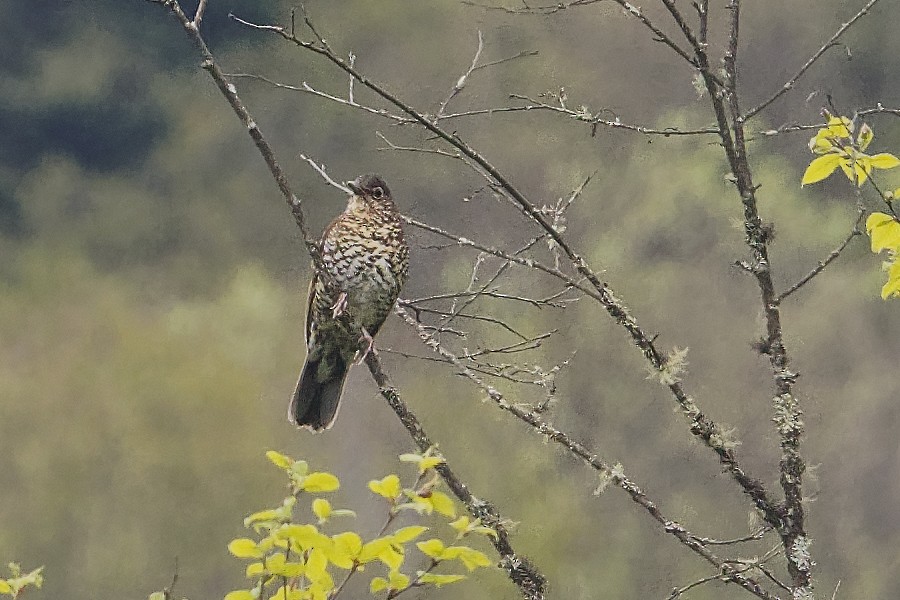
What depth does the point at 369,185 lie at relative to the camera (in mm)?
1887

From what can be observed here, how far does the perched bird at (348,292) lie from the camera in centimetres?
183

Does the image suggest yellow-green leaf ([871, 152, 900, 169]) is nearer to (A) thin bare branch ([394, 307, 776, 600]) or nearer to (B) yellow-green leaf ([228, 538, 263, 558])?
(A) thin bare branch ([394, 307, 776, 600])

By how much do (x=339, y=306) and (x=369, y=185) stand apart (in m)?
0.26

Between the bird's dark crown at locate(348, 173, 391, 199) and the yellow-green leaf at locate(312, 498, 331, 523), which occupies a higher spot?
the bird's dark crown at locate(348, 173, 391, 199)

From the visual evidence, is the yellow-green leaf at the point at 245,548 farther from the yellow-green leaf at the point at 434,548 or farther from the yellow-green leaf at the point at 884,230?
the yellow-green leaf at the point at 884,230

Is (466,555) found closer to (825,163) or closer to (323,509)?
(323,509)

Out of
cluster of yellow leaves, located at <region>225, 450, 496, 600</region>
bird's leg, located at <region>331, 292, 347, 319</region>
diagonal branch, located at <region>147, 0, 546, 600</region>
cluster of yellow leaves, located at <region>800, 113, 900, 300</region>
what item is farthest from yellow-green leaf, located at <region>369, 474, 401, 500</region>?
bird's leg, located at <region>331, 292, 347, 319</region>

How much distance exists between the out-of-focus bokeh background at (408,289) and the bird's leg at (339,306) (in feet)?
0.88

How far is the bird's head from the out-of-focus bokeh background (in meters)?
0.16

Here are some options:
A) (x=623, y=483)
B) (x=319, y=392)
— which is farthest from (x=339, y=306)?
(x=623, y=483)

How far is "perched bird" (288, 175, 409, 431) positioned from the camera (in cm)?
183

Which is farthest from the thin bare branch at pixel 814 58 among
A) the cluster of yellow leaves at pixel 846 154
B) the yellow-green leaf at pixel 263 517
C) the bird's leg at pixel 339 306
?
the bird's leg at pixel 339 306

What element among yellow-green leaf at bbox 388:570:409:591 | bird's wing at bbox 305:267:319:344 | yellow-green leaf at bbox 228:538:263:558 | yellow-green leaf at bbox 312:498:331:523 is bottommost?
yellow-green leaf at bbox 388:570:409:591

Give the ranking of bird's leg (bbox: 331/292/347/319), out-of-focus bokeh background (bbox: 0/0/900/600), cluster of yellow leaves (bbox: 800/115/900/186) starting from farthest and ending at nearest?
out-of-focus bokeh background (bbox: 0/0/900/600), bird's leg (bbox: 331/292/347/319), cluster of yellow leaves (bbox: 800/115/900/186)
